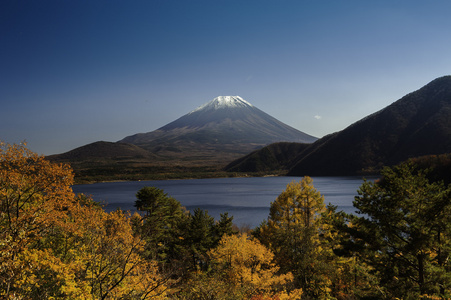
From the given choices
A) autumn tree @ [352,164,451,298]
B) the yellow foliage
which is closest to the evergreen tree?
the yellow foliage

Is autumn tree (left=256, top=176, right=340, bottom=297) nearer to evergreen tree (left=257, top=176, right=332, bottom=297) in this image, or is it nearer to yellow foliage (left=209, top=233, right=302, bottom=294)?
evergreen tree (left=257, top=176, right=332, bottom=297)

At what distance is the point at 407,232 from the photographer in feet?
49.2

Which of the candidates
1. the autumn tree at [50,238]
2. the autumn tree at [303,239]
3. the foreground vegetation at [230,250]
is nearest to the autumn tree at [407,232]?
the foreground vegetation at [230,250]

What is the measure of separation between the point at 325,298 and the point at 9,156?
70.6ft

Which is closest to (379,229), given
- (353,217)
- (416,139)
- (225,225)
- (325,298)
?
(353,217)

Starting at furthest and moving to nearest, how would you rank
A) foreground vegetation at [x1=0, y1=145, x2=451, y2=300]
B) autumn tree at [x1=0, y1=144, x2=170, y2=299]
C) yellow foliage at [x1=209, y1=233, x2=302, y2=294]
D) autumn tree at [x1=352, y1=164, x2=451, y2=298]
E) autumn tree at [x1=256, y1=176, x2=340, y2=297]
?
yellow foliage at [x1=209, y1=233, x2=302, y2=294] < autumn tree at [x1=256, y1=176, x2=340, y2=297] < autumn tree at [x1=352, y1=164, x2=451, y2=298] < autumn tree at [x1=0, y1=144, x2=170, y2=299] < foreground vegetation at [x1=0, y1=145, x2=451, y2=300]

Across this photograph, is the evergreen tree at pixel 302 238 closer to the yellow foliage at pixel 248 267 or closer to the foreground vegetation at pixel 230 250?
the foreground vegetation at pixel 230 250

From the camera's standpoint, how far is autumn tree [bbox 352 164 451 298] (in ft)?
46.0

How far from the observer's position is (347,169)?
19950 centimetres

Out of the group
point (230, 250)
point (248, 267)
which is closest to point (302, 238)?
point (248, 267)

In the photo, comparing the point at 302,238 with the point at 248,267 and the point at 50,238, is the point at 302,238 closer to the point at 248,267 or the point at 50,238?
the point at 248,267

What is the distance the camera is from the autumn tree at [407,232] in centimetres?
1402

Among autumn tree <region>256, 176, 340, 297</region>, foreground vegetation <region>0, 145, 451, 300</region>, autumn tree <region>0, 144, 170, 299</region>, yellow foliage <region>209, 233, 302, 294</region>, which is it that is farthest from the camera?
yellow foliage <region>209, 233, 302, 294</region>

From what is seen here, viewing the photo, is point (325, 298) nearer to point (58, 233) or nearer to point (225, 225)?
point (225, 225)
